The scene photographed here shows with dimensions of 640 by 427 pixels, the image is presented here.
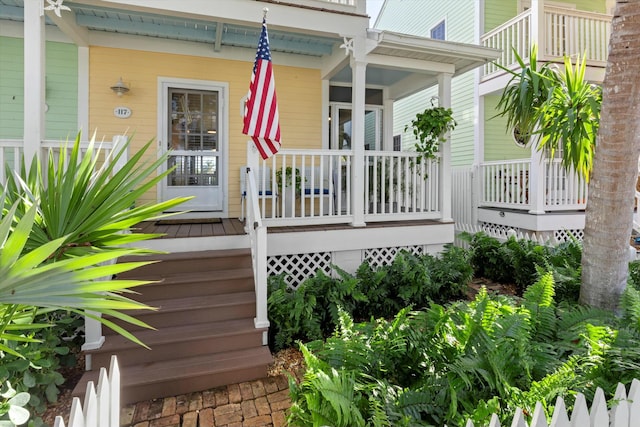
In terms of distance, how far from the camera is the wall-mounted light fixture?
5.68m

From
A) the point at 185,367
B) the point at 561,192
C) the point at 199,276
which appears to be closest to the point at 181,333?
the point at 185,367

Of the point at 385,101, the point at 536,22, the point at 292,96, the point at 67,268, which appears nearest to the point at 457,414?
the point at 67,268

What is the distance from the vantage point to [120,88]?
5.71 meters

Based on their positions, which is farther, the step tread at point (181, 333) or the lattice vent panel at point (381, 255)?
the lattice vent panel at point (381, 255)

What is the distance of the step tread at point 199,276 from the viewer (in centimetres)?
397

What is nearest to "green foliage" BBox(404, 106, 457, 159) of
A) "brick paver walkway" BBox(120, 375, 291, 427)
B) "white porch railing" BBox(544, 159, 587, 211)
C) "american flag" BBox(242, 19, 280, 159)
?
"american flag" BBox(242, 19, 280, 159)

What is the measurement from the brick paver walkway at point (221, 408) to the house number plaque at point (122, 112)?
4491 millimetres

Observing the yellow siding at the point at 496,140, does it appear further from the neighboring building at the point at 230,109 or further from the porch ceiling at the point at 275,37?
the porch ceiling at the point at 275,37

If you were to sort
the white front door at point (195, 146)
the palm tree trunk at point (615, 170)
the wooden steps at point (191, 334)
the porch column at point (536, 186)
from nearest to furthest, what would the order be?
the palm tree trunk at point (615, 170) → the wooden steps at point (191, 334) → the white front door at point (195, 146) → the porch column at point (536, 186)

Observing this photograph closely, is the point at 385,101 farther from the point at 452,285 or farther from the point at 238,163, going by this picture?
the point at 452,285

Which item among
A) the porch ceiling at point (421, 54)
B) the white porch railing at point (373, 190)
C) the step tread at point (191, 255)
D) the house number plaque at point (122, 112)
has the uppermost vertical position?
the porch ceiling at point (421, 54)

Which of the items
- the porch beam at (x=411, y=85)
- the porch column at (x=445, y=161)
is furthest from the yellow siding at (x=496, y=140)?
the porch column at (x=445, y=161)

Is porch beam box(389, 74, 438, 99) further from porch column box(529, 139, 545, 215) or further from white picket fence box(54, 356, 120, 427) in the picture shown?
white picket fence box(54, 356, 120, 427)

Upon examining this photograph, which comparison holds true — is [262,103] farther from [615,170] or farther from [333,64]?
[615,170]
